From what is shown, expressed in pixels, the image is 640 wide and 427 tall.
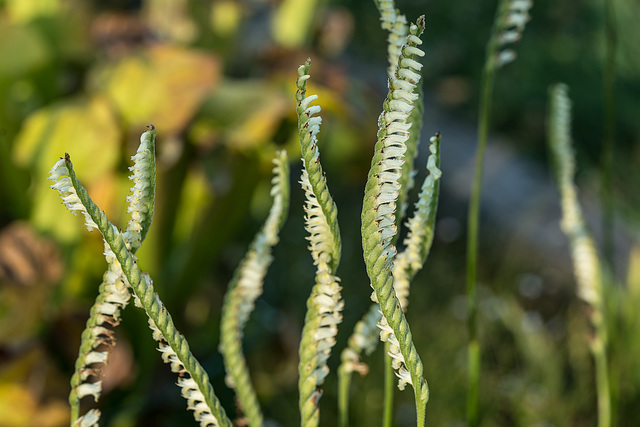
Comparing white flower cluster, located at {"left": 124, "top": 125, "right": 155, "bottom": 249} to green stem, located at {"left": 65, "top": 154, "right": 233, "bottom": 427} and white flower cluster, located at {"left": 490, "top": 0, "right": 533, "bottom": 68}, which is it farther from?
white flower cluster, located at {"left": 490, "top": 0, "right": 533, "bottom": 68}

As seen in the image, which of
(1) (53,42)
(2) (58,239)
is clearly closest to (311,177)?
(2) (58,239)

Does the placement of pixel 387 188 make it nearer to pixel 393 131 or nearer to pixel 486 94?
pixel 393 131

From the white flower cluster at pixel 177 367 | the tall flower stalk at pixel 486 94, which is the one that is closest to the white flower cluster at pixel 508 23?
the tall flower stalk at pixel 486 94

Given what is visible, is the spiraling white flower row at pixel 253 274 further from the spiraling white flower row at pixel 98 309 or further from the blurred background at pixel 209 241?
the blurred background at pixel 209 241

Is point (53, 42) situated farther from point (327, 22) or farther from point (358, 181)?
point (358, 181)

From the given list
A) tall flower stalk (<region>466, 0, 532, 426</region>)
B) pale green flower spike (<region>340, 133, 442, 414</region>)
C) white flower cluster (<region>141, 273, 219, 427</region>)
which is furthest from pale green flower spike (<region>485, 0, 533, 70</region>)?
white flower cluster (<region>141, 273, 219, 427</region>)
